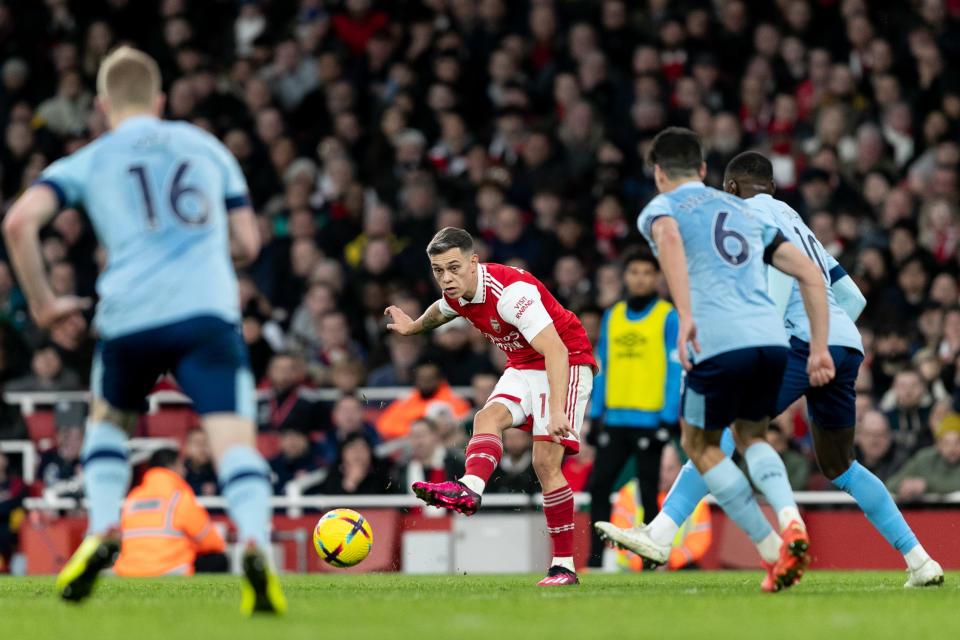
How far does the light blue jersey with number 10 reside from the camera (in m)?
7.84

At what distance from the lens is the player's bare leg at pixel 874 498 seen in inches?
315

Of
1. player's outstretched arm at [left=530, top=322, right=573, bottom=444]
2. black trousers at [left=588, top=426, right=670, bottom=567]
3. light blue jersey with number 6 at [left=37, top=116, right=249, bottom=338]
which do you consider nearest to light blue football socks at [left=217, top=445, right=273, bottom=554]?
light blue jersey with number 6 at [left=37, top=116, right=249, bottom=338]

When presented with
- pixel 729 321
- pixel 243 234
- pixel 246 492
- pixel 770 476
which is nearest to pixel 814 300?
pixel 729 321

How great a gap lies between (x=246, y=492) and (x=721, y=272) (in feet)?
8.34

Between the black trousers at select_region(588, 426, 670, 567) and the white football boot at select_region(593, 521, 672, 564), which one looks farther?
→ the black trousers at select_region(588, 426, 670, 567)

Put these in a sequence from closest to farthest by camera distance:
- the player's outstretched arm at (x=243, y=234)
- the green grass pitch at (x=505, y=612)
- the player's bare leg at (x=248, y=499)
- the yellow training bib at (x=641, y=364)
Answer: the green grass pitch at (x=505, y=612), the player's bare leg at (x=248, y=499), the player's outstretched arm at (x=243, y=234), the yellow training bib at (x=641, y=364)

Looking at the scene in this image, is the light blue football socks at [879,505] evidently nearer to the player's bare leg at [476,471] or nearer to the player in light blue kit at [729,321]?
the player in light blue kit at [729,321]

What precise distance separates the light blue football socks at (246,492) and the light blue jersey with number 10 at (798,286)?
3082 mm

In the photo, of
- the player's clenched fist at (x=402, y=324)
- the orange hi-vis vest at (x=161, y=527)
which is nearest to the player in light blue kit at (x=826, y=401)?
the player's clenched fist at (x=402, y=324)

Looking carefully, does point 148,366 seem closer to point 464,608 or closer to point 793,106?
point 464,608

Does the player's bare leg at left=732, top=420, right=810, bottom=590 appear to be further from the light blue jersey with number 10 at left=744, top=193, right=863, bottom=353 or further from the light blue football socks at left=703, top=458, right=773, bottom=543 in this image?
the light blue jersey with number 10 at left=744, top=193, right=863, bottom=353

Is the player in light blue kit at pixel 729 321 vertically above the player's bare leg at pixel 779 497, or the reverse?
the player in light blue kit at pixel 729 321

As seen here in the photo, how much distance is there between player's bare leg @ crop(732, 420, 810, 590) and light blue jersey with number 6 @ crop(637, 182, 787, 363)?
518 millimetres

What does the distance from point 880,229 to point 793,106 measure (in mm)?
1748
